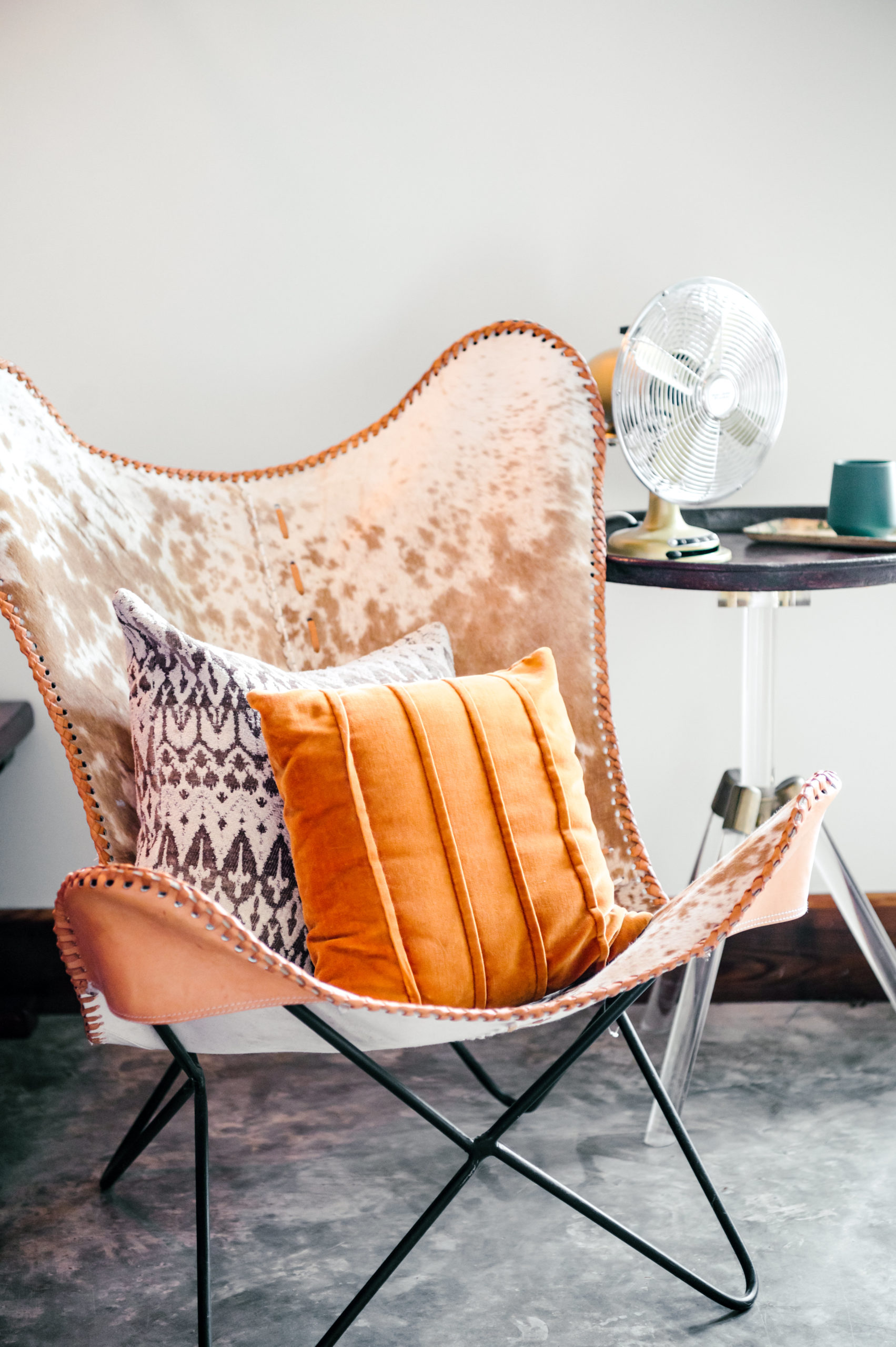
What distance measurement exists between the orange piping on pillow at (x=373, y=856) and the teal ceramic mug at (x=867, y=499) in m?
0.75

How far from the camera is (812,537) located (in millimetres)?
1464

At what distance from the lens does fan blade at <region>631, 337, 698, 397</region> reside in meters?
1.37

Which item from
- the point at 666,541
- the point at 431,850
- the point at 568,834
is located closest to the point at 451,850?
the point at 431,850

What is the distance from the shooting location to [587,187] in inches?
66.1

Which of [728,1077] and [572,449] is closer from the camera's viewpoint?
[572,449]

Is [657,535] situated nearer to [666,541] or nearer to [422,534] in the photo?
[666,541]

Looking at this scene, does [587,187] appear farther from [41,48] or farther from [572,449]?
[41,48]

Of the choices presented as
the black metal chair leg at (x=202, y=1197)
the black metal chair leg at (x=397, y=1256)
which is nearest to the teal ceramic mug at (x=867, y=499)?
the black metal chair leg at (x=397, y=1256)

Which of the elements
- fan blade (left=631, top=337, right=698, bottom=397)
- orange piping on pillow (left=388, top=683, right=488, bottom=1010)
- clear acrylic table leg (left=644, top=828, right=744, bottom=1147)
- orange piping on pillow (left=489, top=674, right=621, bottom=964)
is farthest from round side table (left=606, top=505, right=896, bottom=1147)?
orange piping on pillow (left=388, top=683, right=488, bottom=1010)

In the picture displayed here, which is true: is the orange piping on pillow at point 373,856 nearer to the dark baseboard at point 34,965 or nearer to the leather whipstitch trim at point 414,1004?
the leather whipstitch trim at point 414,1004

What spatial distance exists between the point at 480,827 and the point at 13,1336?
0.74 m

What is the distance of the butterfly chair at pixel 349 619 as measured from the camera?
947mm

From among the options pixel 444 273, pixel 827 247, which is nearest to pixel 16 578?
pixel 444 273

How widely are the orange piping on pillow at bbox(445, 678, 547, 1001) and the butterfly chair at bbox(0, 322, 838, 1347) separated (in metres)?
0.04
